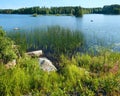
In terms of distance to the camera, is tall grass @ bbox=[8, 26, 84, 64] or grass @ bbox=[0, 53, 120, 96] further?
tall grass @ bbox=[8, 26, 84, 64]

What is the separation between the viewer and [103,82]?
851cm

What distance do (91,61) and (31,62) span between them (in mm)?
2955

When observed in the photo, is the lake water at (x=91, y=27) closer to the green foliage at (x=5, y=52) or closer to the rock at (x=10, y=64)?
the rock at (x=10, y=64)

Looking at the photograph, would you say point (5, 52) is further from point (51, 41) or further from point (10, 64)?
point (51, 41)

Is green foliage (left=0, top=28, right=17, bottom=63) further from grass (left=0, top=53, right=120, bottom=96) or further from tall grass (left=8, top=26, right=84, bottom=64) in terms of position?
tall grass (left=8, top=26, right=84, bottom=64)

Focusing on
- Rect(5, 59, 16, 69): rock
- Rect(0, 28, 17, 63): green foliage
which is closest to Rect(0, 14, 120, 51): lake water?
Rect(5, 59, 16, 69): rock

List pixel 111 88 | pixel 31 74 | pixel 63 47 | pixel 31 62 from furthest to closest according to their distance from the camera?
pixel 63 47 < pixel 31 62 < pixel 31 74 < pixel 111 88

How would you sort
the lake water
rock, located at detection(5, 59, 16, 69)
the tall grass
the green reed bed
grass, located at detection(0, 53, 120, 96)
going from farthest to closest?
the lake water → the green reed bed → the tall grass → rock, located at detection(5, 59, 16, 69) → grass, located at detection(0, 53, 120, 96)

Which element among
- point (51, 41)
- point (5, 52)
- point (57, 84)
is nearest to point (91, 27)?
point (51, 41)

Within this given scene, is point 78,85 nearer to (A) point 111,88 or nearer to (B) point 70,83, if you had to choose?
(B) point 70,83

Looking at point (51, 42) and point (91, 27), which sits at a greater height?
point (51, 42)

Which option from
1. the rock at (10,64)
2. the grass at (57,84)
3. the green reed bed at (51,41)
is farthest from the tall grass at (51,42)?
the grass at (57,84)

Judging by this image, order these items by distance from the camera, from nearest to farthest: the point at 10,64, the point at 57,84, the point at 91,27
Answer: the point at 57,84 < the point at 10,64 < the point at 91,27

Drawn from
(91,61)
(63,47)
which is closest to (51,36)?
(63,47)
